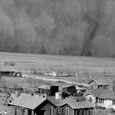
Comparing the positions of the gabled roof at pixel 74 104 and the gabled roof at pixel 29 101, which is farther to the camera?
the gabled roof at pixel 74 104

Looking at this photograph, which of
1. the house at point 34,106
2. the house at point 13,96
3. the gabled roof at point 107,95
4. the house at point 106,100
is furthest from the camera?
the gabled roof at point 107,95

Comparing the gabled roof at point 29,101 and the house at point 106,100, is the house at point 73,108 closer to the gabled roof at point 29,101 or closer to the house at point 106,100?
the gabled roof at point 29,101

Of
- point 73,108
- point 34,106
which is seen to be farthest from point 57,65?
point 34,106

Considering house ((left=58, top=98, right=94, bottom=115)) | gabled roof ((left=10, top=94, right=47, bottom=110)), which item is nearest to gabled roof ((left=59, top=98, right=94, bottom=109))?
house ((left=58, top=98, right=94, bottom=115))

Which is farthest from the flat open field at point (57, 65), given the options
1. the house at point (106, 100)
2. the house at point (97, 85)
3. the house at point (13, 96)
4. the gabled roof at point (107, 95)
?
the house at point (13, 96)

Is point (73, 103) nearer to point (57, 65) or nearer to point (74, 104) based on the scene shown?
point (74, 104)

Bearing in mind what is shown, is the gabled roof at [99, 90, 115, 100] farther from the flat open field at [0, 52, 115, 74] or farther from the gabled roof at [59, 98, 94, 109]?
the flat open field at [0, 52, 115, 74]

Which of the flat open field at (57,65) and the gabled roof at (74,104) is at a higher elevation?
the flat open field at (57,65)
